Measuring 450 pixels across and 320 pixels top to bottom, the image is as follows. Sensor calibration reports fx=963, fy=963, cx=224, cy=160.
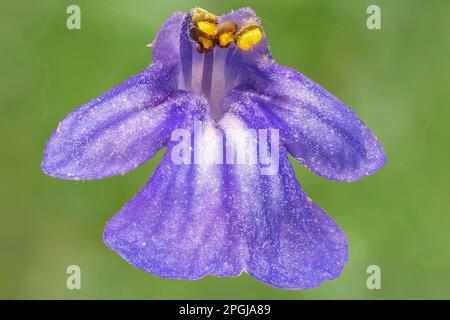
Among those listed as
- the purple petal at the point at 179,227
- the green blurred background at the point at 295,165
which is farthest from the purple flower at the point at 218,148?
the green blurred background at the point at 295,165

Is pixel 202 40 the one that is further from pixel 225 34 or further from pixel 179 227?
pixel 179 227

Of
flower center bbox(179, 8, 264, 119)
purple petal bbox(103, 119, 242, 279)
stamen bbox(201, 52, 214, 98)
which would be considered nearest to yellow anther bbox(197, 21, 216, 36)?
flower center bbox(179, 8, 264, 119)

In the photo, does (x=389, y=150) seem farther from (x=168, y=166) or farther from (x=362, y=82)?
(x=168, y=166)

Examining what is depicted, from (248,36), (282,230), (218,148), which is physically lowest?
(282,230)

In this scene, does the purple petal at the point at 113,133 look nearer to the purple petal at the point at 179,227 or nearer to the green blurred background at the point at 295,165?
the purple petal at the point at 179,227

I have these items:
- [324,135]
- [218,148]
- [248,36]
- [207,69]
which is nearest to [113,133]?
[218,148]

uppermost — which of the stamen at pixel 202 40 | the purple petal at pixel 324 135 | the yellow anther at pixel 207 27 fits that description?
the yellow anther at pixel 207 27

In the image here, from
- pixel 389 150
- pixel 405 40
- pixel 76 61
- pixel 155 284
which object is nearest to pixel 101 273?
pixel 155 284

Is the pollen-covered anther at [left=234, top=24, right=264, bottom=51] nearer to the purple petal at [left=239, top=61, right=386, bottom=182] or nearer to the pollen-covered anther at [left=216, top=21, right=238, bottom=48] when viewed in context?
the pollen-covered anther at [left=216, top=21, right=238, bottom=48]
